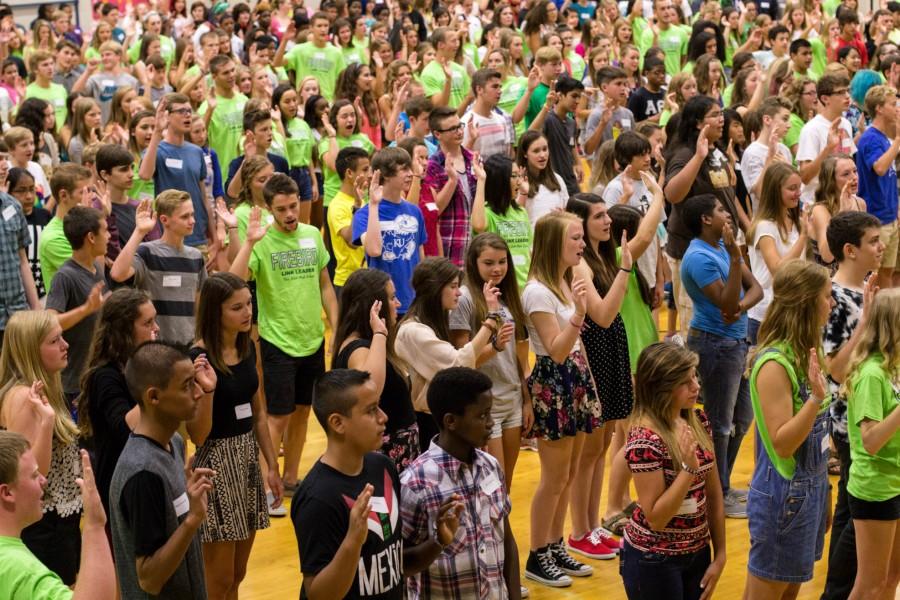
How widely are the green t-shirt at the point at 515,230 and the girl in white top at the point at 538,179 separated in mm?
368

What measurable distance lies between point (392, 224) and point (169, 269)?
1.39 meters

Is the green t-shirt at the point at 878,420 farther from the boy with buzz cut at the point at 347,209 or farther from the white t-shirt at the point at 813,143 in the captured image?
the white t-shirt at the point at 813,143

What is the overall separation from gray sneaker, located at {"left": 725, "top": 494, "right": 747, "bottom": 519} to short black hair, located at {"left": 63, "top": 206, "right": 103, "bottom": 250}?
358 cm

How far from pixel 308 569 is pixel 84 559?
2.50ft

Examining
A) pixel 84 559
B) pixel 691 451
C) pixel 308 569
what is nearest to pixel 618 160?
pixel 691 451

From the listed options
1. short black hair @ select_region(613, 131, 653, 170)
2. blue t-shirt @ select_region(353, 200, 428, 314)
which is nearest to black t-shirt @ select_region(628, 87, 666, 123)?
short black hair @ select_region(613, 131, 653, 170)

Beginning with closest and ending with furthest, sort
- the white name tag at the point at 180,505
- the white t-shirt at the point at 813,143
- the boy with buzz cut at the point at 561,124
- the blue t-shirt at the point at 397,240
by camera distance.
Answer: the white name tag at the point at 180,505, the blue t-shirt at the point at 397,240, the white t-shirt at the point at 813,143, the boy with buzz cut at the point at 561,124

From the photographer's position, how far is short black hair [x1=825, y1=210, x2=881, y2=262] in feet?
19.2

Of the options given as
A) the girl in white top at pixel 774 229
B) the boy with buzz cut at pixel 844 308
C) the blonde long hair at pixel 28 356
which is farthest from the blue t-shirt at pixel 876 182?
the blonde long hair at pixel 28 356

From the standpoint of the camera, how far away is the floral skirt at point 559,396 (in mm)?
6102

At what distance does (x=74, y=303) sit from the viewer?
6355mm

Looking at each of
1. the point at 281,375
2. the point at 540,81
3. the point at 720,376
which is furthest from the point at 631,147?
the point at 540,81

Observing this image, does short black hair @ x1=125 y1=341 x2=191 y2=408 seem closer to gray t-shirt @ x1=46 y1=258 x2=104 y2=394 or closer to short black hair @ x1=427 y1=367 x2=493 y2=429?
short black hair @ x1=427 y1=367 x2=493 y2=429

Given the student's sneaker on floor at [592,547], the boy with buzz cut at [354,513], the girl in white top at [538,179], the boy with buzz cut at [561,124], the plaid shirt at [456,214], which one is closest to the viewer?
the boy with buzz cut at [354,513]
